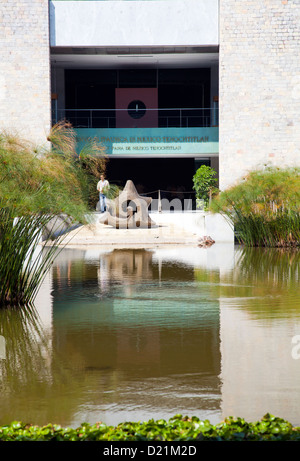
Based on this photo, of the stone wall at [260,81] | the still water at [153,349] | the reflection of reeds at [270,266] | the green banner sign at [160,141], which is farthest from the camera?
the green banner sign at [160,141]

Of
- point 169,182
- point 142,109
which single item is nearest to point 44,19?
point 142,109

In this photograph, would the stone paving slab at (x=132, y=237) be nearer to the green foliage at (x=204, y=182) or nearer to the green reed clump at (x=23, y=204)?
the green foliage at (x=204, y=182)

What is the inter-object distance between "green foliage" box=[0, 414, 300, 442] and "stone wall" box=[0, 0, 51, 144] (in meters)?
21.0

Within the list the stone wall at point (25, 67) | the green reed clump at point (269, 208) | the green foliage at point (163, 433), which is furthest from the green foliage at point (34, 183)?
the stone wall at point (25, 67)

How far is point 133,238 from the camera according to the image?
17.7 m

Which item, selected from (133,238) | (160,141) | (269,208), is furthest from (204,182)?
(269,208)

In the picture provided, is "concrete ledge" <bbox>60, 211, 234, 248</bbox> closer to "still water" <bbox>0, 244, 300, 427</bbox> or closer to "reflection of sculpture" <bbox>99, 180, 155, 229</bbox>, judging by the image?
"reflection of sculpture" <bbox>99, 180, 155, 229</bbox>

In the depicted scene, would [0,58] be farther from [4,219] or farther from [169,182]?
[4,219]

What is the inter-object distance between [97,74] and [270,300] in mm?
23785

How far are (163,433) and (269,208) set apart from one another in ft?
39.4

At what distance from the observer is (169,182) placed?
100 ft

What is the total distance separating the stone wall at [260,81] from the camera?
22.8 m

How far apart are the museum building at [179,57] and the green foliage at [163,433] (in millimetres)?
19530

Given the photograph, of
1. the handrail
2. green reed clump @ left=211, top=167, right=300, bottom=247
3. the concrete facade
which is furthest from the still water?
the handrail
